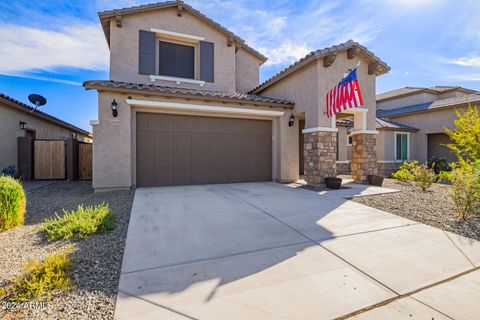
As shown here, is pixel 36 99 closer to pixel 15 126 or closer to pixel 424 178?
pixel 15 126

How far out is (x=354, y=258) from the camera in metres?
2.99

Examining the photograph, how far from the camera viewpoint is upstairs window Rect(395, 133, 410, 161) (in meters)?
14.9

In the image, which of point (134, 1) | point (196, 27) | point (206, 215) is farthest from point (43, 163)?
point (206, 215)

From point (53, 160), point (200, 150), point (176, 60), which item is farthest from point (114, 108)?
point (53, 160)

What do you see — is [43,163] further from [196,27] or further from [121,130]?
[196,27]

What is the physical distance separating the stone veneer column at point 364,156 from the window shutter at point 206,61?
7267 millimetres

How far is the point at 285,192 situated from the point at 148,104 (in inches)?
219

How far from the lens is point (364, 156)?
9523mm

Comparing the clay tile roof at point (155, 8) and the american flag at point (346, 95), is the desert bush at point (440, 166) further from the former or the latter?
the clay tile roof at point (155, 8)

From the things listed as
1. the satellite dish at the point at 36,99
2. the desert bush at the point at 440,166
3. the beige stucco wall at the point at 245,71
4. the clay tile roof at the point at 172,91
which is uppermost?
the beige stucco wall at the point at 245,71

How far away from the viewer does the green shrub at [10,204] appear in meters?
3.93

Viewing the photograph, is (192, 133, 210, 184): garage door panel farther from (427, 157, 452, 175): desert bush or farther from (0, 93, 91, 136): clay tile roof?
(427, 157, 452, 175): desert bush

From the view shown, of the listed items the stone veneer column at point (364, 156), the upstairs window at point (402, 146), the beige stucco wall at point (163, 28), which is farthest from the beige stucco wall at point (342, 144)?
the beige stucco wall at point (163, 28)

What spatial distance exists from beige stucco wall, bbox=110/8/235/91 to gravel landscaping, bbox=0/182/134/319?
650 cm
